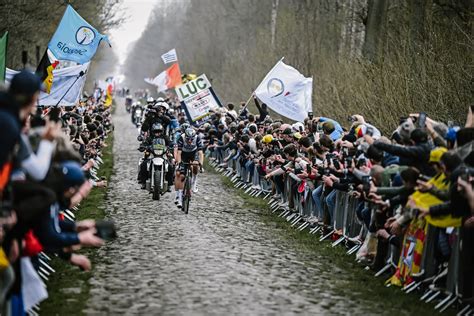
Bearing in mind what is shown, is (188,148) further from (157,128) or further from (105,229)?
(105,229)

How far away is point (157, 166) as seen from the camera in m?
22.2

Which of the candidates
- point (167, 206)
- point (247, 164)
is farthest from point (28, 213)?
point (247, 164)

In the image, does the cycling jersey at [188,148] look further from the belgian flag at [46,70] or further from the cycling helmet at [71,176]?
the cycling helmet at [71,176]

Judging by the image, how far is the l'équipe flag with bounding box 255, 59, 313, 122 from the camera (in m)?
25.4

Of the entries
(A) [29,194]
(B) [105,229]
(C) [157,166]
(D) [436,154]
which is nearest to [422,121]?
(D) [436,154]

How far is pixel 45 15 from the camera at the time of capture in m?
40.7

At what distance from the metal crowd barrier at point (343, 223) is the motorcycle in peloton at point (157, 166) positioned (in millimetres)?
2444

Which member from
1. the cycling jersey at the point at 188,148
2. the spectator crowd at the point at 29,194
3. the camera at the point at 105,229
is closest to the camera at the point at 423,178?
the spectator crowd at the point at 29,194

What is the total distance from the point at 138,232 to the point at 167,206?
176 inches

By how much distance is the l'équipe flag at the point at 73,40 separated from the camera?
21.4m

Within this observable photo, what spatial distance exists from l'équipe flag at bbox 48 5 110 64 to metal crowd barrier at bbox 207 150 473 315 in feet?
16.2

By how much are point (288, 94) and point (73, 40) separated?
605cm

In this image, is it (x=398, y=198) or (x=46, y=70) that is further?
(x=46, y=70)

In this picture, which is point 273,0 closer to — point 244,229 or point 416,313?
point 244,229
